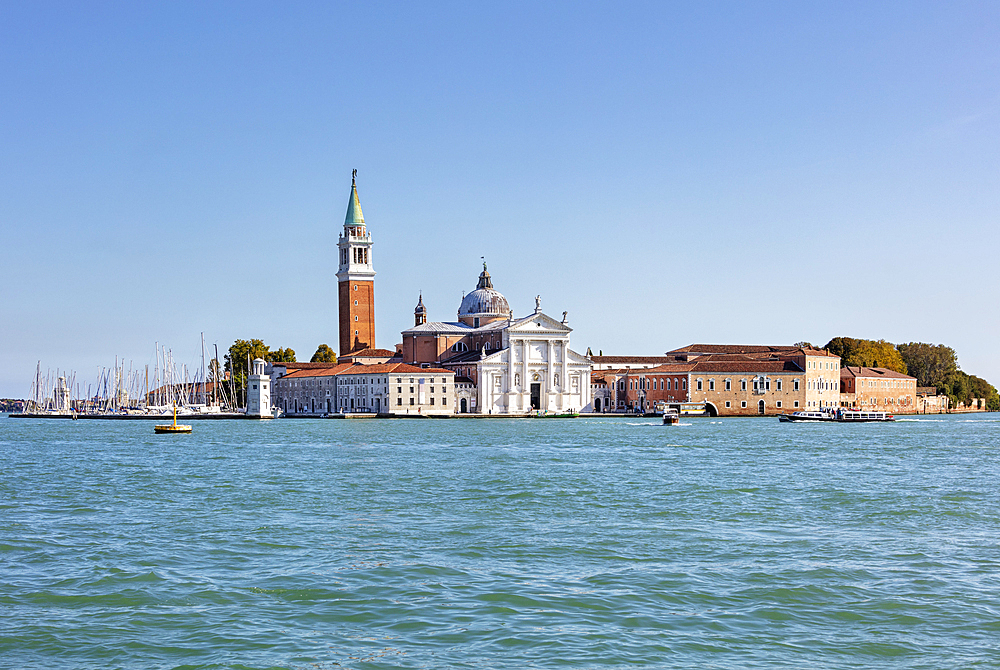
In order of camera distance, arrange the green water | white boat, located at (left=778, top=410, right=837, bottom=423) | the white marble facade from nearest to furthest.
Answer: the green water → white boat, located at (left=778, top=410, right=837, bottom=423) → the white marble facade

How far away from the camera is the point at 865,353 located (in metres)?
71.1

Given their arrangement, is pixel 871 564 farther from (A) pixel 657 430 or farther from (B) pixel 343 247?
(B) pixel 343 247

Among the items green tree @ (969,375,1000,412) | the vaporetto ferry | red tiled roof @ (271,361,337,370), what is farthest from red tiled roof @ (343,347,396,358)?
green tree @ (969,375,1000,412)

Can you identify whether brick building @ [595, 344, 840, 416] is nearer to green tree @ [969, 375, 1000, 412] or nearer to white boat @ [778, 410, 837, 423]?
white boat @ [778, 410, 837, 423]

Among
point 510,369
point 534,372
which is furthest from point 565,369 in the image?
point 510,369

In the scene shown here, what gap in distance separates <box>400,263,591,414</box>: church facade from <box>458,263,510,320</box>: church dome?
2260 mm

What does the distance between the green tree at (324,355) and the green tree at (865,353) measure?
3223 centimetres

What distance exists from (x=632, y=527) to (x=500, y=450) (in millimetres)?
15227

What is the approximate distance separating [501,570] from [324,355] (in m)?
61.9

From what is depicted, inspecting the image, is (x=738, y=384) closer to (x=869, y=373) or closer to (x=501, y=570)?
(x=869, y=373)

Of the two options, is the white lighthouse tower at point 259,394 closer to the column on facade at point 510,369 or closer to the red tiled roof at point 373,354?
the red tiled roof at point 373,354

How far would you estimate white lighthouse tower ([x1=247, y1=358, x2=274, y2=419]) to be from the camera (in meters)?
55.8

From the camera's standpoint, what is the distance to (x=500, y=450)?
26.7 meters

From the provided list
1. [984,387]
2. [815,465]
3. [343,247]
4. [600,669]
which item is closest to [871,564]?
A: [600,669]
